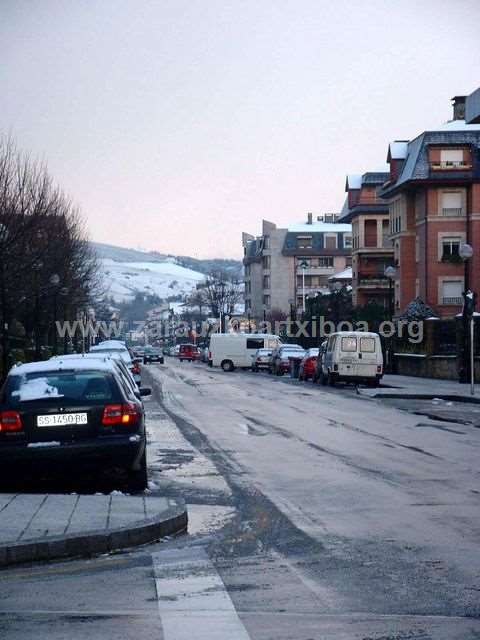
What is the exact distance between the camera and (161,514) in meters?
10.1

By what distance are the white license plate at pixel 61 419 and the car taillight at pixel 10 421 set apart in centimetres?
22

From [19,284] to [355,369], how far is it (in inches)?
561

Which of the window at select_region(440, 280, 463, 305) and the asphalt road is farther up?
the window at select_region(440, 280, 463, 305)

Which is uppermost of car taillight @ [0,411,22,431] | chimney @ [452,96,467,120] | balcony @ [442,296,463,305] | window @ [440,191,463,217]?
chimney @ [452,96,467,120]

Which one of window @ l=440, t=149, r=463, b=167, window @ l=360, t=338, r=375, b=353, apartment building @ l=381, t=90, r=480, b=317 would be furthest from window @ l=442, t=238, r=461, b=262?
window @ l=360, t=338, r=375, b=353

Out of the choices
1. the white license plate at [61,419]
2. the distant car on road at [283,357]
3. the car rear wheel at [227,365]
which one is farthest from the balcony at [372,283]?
the white license plate at [61,419]

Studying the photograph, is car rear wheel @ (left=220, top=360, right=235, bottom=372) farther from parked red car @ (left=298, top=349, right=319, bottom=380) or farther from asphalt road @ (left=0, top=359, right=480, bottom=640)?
asphalt road @ (left=0, top=359, right=480, bottom=640)

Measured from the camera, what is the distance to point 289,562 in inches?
333

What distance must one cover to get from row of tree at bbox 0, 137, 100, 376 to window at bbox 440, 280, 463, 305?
21.3 meters

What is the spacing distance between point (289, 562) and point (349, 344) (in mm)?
35466

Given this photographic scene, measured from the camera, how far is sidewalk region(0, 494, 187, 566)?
8.73 metres

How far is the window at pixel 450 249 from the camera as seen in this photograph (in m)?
65.3

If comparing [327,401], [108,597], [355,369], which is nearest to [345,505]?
[108,597]

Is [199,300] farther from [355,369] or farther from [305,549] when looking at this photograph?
[305,549]
